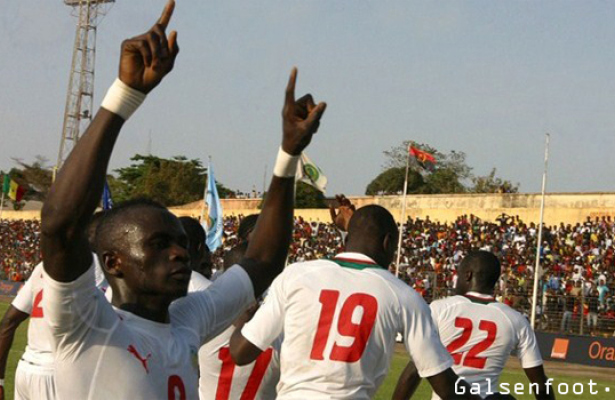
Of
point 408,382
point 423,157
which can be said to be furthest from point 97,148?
point 423,157

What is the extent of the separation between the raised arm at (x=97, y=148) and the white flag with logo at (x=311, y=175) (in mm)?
23797

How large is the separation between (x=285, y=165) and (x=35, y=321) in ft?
10.8

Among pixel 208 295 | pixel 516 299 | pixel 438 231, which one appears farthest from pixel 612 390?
pixel 438 231

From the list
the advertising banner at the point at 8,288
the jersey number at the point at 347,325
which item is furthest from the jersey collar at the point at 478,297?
the advertising banner at the point at 8,288

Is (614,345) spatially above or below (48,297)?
below

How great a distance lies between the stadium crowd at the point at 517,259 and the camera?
27422 millimetres

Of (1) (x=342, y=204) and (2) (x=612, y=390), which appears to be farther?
(2) (x=612, y=390)

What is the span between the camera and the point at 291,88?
3.73 meters

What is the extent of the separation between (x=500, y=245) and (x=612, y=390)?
61.8 feet

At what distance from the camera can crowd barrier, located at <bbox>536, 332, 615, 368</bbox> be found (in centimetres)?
2409

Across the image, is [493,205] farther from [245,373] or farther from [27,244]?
[245,373]

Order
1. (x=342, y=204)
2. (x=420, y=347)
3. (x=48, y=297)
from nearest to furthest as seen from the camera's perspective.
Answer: (x=48, y=297), (x=420, y=347), (x=342, y=204)

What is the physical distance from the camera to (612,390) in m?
18.6

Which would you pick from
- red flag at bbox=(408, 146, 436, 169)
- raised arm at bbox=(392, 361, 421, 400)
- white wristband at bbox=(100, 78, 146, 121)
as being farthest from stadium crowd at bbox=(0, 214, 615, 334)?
white wristband at bbox=(100, 78, 146, 121)
